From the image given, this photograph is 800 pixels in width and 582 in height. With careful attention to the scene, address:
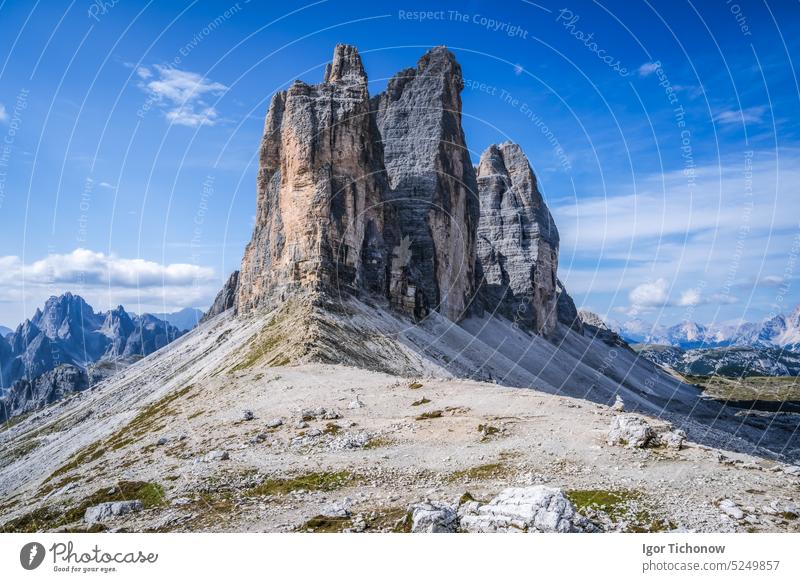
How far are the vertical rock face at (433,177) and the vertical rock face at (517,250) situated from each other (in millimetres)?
24997

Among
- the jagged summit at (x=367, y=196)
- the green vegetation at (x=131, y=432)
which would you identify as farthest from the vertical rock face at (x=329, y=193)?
the green vegetation at (x=131, y=432)

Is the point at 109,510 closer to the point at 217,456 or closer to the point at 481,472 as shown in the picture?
the point at 217,456

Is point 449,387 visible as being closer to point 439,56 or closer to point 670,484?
point 670,484

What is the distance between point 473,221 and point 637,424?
413ft

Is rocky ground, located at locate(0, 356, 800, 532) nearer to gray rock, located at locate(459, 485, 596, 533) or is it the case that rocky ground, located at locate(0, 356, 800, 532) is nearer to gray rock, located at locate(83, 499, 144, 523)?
gray rock, located at locate(83, 499, 144, 523)

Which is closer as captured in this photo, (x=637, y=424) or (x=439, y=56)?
(x=637, y=424)

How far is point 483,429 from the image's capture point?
3020cm

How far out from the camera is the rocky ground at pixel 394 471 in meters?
19.0

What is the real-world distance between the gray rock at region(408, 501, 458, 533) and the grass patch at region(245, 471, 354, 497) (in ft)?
22.4

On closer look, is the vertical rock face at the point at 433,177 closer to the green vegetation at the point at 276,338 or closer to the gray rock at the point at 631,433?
the green vegetation at the point at 276,338

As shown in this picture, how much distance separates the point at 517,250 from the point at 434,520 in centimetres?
17273

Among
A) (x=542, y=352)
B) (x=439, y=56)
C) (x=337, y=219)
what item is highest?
(x=439, y=56)

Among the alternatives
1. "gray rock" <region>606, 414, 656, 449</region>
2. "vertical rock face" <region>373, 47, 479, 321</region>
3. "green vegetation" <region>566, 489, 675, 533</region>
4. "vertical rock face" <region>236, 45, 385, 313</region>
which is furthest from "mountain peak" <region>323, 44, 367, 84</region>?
"green vegetation" <region>566, 489, 675, 533</region>
